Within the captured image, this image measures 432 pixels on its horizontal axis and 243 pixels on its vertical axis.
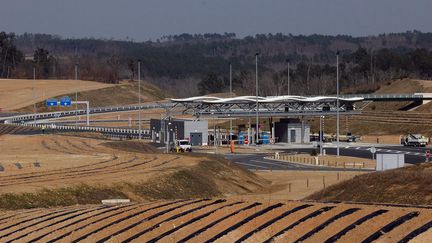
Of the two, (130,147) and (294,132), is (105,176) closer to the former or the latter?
(130,147)

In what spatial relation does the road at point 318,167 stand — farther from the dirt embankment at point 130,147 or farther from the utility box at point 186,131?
the utility box at point 186,131

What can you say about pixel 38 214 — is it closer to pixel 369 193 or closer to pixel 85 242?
pixel 85 242

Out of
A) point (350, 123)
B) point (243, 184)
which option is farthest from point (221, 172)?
point (350, 123)

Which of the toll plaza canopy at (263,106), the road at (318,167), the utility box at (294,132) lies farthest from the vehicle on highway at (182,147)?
the utility box at (294,132)

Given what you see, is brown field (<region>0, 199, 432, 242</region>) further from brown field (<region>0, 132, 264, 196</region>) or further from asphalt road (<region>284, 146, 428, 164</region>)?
asphalt road (<region>284, 146, 428, 164</region>)

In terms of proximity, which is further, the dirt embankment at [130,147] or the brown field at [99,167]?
the dirt embankment at [130,147]

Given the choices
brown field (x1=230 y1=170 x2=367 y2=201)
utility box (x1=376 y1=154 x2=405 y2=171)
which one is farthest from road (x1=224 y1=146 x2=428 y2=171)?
utility box (x1=376 y1=154 x2=405 y2=171)

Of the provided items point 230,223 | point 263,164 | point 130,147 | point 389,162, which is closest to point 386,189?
point 230,223
